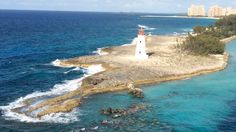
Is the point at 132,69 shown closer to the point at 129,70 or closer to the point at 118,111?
the point at 129,70

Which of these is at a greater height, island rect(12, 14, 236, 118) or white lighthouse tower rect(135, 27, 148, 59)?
white lighthouse tower rect(135, 27, 148, 59)

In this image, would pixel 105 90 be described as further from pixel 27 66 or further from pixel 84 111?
pixel 27 66

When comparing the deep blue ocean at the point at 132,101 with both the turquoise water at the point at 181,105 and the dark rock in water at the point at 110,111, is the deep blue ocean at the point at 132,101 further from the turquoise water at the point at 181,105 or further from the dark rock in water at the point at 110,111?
the dark rock in water at the point at 110,111

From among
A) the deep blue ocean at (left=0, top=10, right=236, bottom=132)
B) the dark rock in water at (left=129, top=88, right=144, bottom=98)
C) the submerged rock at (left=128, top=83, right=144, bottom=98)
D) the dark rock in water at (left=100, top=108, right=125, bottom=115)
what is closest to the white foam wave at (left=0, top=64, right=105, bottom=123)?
the deep blue ocean at (left=0, top=10, right=236, bottom=132)

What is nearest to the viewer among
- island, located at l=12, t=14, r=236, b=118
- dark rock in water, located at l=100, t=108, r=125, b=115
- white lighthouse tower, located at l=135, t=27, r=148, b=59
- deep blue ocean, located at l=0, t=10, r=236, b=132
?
deep blue ocean, located at l=0, t=10, r=236, b=132

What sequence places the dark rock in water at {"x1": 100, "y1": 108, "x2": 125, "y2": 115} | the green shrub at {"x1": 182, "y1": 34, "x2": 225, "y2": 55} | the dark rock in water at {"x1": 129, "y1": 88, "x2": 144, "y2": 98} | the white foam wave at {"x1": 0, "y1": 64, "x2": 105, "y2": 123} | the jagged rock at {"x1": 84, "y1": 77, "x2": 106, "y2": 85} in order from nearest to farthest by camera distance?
the white foam wave at {"x1": 0, "y1": 64, "x2": 105, "y2": 123} → the dark rock in water at {"x1": 100, "y1": 108, "x2": 125, "y2": 115} → the dark rock in water at {"x1": 129, "y1": 88, "x2": 144, "y2": 98} → the jagged rock at {"x1": 84, "y1": 77, "x2": 106, "y2": 85} → the green shrub at {"x1": 182, "y1": 34, "x2": 225, "y2": 55}

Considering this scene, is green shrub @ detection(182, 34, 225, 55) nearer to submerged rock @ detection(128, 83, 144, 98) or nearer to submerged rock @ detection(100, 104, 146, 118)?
submerged rock @ detection(128, 83, 144, 98)

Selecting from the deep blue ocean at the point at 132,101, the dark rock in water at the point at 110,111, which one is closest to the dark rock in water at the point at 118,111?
the dark rock in water at the point at 110,111

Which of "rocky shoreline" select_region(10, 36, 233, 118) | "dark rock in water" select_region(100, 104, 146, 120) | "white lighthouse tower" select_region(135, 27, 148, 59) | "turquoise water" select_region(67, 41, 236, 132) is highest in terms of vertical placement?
"white lighthouse tower" select_region(135, 27, 148, 59)

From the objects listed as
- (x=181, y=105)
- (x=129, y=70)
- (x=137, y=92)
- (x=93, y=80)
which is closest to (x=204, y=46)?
(x=129, y=70)
